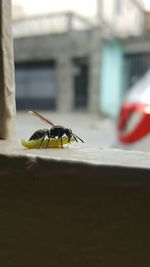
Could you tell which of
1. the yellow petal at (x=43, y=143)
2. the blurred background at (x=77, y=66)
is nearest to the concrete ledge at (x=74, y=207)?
the yellow petal at (x=43, y=143)

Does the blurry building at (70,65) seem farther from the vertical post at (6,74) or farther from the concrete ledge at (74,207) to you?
the concrete ledge at (74,207)

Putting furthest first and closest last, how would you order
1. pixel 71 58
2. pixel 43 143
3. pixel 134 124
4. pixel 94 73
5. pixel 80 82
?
pixel 80 82 < pixel 71 58 < pixel 94 73 < pixel 134 124 < pixel 43 143

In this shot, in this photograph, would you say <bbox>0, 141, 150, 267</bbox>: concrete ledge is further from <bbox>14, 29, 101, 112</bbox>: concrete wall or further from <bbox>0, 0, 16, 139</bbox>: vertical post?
<bbox>14, 29, 101, 112</bbox>: concrete wall

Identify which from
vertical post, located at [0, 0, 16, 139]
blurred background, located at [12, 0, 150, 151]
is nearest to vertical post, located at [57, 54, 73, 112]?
blurred background, located at [12, 0, 150, 151]

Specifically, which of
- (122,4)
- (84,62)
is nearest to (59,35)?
(84,62)

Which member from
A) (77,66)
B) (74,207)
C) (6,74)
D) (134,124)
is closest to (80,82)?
(77,66)

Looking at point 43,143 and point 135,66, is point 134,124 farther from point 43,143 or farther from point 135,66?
point 135,66
